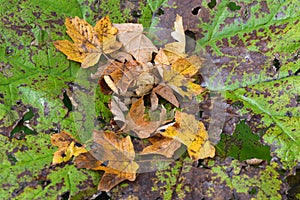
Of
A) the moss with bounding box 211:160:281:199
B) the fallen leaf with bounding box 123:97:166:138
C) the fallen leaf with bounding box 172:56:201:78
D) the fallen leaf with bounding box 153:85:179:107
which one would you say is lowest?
the moss with bounding box 211:160:281:199

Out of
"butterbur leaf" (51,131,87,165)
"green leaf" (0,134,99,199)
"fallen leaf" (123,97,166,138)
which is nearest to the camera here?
"green leaf" (0,134,99,199)

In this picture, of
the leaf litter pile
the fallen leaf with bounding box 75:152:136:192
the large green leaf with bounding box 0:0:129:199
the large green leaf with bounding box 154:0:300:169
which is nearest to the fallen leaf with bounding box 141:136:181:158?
the leaf litter pile

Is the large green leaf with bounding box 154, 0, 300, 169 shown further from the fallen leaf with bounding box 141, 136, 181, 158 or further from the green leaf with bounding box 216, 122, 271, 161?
the fallen leaf with bounding box 141, 136, 181, 158

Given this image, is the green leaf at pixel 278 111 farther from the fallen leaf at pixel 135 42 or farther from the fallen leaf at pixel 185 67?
the fallen leaf at pixel 135 42

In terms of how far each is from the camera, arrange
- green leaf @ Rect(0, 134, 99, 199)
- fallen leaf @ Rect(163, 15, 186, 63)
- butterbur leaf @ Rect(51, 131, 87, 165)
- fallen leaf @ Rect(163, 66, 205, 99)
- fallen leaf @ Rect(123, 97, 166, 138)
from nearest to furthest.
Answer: green leaf @ Rect(0, 134, 99, 199) < butterbur leaf @ Rect(51, 131, 87, 165) < fallen leaf @ Rect(123, 97, 166, 138) < fallen leaf @ Rect(163, 66, 205, 99) < fallen leaf @ Rect(163, 15, 186, 63)

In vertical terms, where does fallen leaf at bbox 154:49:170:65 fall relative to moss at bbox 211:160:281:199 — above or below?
above

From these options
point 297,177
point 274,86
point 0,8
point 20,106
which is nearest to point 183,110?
point 274,86

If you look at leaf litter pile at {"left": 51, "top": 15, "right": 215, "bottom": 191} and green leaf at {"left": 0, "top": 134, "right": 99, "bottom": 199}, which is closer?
green leaf at {"left": 0, "top": 134, "right": 99, "bottom": 199}

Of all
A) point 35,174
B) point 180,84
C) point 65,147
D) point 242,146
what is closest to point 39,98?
point 65,147
